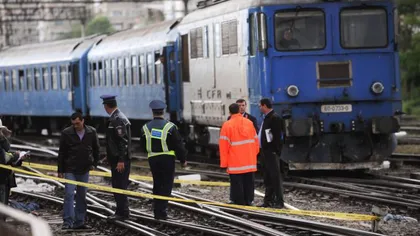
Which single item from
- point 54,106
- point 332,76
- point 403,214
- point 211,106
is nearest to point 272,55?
point 332,76

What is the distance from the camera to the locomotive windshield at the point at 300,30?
17859mm

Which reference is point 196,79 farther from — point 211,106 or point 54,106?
point 54,106

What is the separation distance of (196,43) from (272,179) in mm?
7501

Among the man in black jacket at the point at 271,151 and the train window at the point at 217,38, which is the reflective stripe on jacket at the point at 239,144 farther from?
the train window at the point at 217,38

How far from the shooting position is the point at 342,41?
18094 millimetres

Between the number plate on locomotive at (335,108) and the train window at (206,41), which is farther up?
the train window at (206,41)

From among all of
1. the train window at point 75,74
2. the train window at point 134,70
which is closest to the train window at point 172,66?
the train window at point 134,70

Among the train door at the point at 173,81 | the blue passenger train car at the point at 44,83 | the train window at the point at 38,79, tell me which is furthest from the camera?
the train window at the point at 38,79

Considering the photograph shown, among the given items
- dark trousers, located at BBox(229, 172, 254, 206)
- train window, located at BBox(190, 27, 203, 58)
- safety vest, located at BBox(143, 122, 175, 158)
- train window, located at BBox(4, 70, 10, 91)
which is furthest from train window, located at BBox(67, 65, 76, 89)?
safety vest, located at BBox(143, 122, 175, 158)

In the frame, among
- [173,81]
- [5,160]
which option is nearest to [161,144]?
[5,160]

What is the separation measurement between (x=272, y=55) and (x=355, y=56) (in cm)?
141

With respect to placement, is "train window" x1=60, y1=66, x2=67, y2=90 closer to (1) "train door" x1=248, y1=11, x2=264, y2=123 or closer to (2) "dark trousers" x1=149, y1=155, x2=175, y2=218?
(1) "train door" x1=248, y1=11, x2=264, y2=123

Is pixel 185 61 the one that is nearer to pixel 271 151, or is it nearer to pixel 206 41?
pixel 206 41

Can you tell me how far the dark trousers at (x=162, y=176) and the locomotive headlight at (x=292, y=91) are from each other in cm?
490
